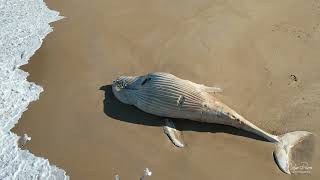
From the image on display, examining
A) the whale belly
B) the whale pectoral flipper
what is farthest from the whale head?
the whale pectoral flipper

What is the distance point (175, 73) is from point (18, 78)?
2968 millimetres

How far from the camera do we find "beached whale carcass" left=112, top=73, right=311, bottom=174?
22.6ft

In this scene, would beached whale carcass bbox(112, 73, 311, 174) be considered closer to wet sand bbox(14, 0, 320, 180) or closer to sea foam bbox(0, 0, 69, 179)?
wet sand bbox(14, 0, 320, 180)

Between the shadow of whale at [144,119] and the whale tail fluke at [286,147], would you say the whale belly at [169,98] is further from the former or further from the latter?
the whale tail fluke at [286,147]

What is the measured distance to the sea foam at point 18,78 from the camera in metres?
6.92

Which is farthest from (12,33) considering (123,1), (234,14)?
(234,14)

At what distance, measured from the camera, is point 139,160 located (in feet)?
22.5

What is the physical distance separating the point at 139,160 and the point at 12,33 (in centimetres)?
487

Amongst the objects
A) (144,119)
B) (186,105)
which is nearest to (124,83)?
(144,119)

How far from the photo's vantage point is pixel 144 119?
24.7ft

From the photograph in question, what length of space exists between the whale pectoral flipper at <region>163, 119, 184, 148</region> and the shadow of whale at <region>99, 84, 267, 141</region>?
0.08 metres

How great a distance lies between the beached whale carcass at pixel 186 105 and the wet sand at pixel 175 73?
0.14m

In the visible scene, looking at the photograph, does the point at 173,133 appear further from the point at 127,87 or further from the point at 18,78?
the point at 18,78

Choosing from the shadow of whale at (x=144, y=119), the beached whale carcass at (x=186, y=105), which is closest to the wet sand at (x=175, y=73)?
the shadow of whale at (x=144, y=119)
